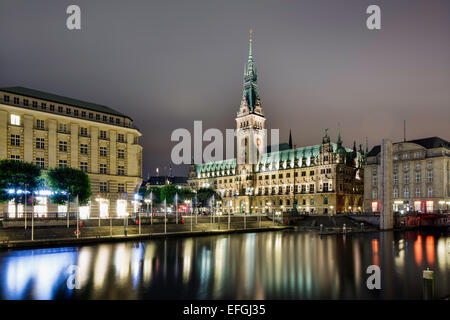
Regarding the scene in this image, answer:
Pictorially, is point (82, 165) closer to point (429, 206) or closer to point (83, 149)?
point (83, 149)

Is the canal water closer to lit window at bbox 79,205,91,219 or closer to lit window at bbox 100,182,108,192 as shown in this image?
lit window at bbox 79,205,91,219

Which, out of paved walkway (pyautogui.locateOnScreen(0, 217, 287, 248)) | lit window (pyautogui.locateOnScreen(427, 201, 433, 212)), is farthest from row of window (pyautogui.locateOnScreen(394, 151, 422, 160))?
paved walkway (pyautogui.locateOnScreen(0, 217, 287, 248))

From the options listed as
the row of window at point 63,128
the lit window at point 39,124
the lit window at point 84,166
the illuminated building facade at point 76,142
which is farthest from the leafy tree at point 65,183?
the row of window at point 63,128

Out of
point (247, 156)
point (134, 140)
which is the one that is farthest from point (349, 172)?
point (134, 140)

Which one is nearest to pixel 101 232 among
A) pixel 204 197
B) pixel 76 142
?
pixel 76 142

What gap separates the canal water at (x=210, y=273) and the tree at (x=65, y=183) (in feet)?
80.4

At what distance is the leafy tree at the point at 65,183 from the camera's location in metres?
66.8

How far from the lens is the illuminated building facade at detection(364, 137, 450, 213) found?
10631 cm

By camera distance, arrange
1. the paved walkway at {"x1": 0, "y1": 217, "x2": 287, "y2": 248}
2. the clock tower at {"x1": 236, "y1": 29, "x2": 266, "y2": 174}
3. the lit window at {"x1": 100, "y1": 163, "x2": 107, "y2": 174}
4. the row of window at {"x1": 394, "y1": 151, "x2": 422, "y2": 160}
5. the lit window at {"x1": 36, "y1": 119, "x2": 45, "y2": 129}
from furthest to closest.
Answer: the clock tower at {"x1": 236, "y1": 29, "x2": 266, "y2": 174}, the row of window at {"x1": 394, "y1": 151, "x2": 422, "y2": 160}, the lit window at {"x1": 100, "y1": 163, "x2": 107, "y2": 174}, the lit window at {"x1": 36, "y1": 119, "x2": 45, "y2": 129}, the paved walkway at {"x1": 0, "y1": 217, "x2": 287, "y2": 248}

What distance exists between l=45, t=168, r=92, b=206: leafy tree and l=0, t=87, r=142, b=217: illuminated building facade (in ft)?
13.9

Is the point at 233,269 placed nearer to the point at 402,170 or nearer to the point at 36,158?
the point at 36,158

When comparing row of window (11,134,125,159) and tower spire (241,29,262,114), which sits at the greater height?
tower spire (241,29,262,114)

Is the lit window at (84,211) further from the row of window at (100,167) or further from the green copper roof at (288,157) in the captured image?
the green copper roof at (288,157)

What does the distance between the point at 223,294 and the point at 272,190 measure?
147 m
